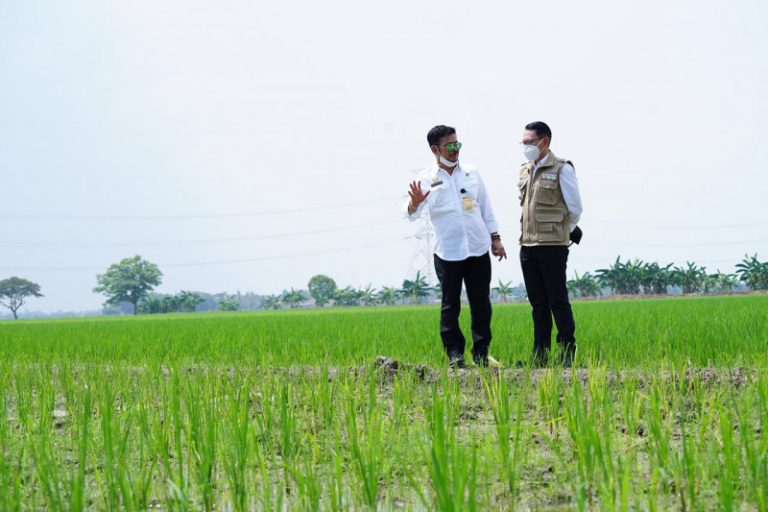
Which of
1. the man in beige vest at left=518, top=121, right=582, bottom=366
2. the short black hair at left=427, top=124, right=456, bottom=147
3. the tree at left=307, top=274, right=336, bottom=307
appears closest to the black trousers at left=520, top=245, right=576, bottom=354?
the man in beige vest at left=518, top=121, right=582, bottom=366

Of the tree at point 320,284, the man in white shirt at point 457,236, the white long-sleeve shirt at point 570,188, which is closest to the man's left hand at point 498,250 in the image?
the man in white shirt at point 457,236

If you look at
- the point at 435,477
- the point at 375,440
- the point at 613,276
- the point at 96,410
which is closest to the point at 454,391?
the point at 375,440

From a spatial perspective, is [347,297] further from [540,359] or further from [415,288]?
[540,359]

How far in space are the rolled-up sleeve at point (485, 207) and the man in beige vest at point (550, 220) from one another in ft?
0.90

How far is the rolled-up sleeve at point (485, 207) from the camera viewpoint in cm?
474

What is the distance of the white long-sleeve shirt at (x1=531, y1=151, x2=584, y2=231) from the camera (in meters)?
4.41

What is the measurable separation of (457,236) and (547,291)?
0.71 meters

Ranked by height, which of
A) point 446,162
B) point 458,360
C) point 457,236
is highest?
point 446,162

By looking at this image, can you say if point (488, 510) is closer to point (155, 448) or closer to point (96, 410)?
point (155, 448)

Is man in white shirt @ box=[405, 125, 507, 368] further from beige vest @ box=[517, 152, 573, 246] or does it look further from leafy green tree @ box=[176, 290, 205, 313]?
leafy green tree @ box=[176, 290, 205, 313]

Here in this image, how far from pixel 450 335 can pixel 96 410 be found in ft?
7.69

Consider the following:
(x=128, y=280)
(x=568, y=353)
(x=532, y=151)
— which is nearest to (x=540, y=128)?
(x=532, y=151)

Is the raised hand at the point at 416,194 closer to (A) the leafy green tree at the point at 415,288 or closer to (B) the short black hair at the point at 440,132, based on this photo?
(B) the short black hair at the point at 440,132

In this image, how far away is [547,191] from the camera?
4.43 m
